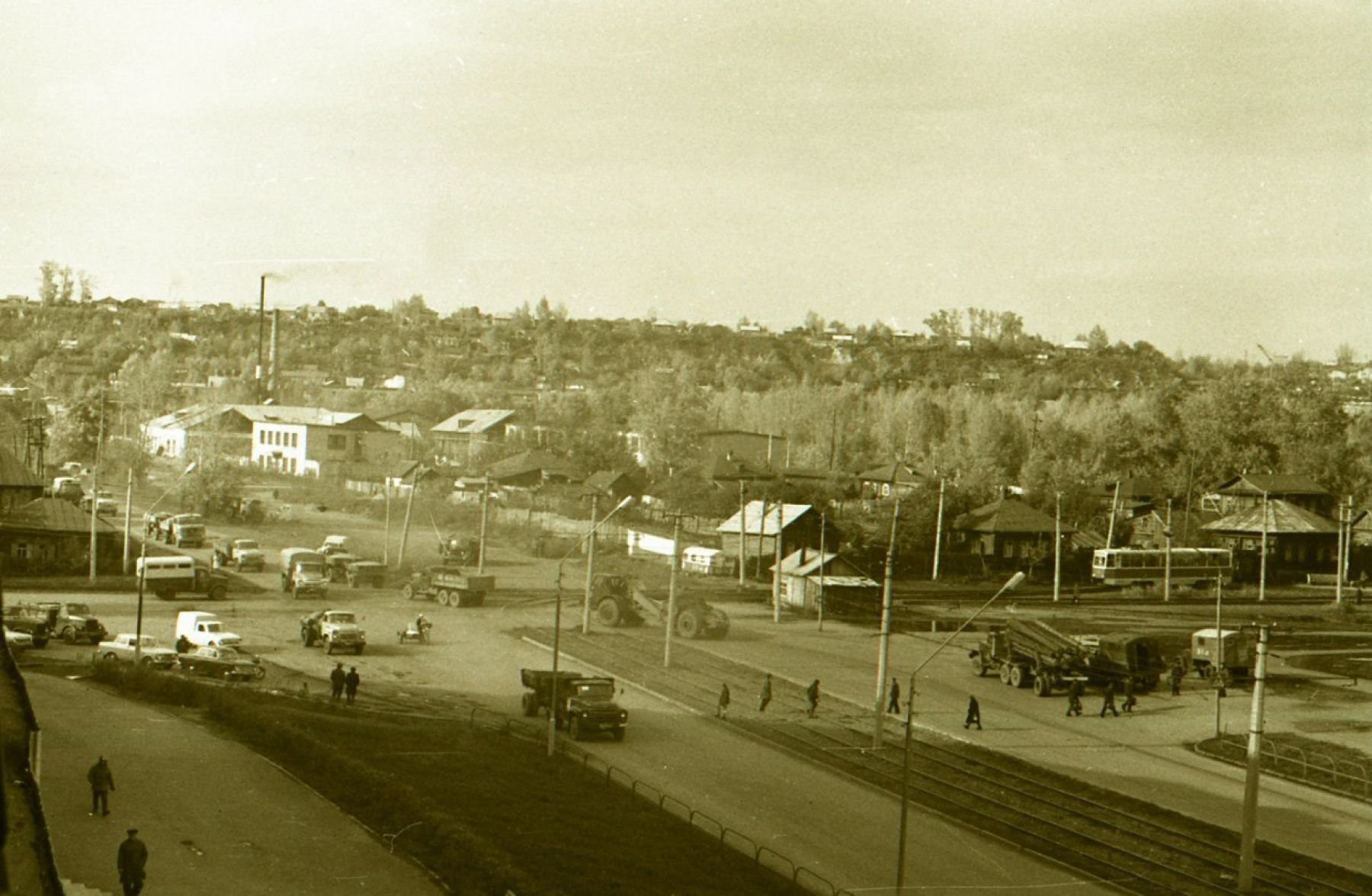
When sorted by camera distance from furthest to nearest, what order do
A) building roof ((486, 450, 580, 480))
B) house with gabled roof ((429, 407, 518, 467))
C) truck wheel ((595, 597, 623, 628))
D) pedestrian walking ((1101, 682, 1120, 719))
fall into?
house with gabled roof ((429, 407, 518, 467)), building roof ((486, 450, 580, 480)), truck wheel ((595, 597, 623, 628)), pedestrian walking ((1101, 682, 1120, 719))

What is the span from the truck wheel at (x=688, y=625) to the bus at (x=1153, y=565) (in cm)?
2370

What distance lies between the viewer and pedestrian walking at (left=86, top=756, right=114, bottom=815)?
15305 millimetres

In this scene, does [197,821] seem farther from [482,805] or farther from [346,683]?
[346,683]

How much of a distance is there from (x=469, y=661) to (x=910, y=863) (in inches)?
604

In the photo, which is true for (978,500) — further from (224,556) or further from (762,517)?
(224,556)

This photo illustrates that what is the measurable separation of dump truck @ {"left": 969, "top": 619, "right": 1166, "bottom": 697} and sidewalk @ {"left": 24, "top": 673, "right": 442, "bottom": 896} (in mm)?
18254

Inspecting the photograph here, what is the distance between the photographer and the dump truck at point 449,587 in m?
36.4

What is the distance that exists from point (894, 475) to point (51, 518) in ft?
116

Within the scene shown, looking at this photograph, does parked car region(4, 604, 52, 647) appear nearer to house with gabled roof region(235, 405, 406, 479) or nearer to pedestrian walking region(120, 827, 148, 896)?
pedestrian walking region(120, 827, 148, 896)

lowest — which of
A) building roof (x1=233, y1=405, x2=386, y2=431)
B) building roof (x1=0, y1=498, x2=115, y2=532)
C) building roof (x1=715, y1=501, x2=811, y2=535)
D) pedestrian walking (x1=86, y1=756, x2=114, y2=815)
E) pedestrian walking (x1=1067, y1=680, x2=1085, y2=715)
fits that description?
pedestrian walking (x1=1067, y1=680, x2=1085, y2=715)

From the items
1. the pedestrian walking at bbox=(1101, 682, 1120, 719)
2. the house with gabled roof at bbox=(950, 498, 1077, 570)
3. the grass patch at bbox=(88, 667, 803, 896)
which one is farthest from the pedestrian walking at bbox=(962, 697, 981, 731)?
the house with gabled roof at bbox=(950, 498, 1077, 570)

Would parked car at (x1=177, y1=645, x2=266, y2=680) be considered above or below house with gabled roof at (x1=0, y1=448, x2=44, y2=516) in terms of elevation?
below

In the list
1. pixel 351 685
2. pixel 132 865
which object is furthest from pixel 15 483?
pixel 132 865

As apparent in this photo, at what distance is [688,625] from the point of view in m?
34.3
